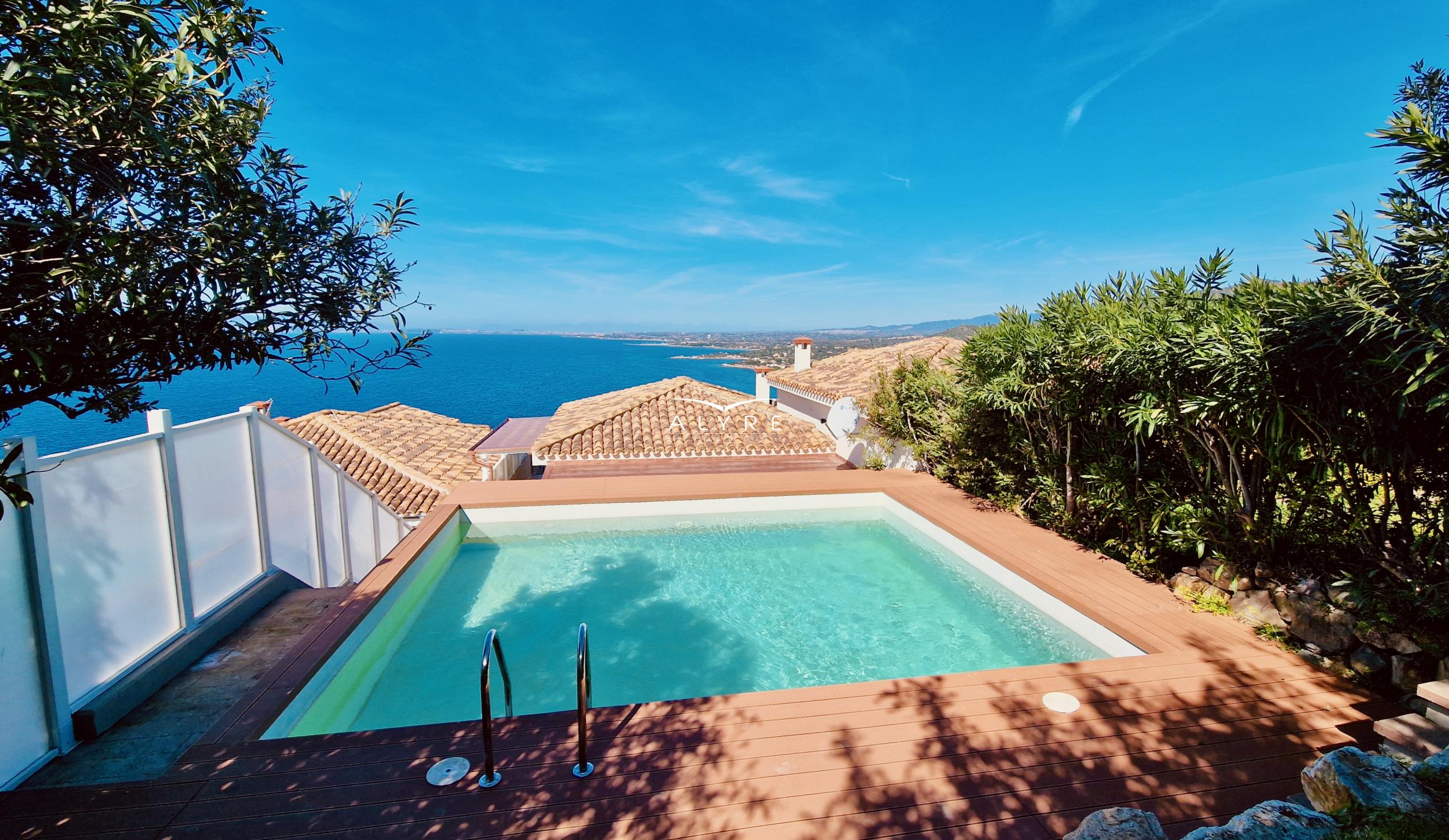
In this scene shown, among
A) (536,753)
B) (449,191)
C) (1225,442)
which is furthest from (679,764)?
(449,191)

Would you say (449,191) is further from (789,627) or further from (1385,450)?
(1385,450)

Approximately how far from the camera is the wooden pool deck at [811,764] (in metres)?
3.14

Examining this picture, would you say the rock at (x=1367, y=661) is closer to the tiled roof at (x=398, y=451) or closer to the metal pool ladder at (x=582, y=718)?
the metal pool ladder at (x=582, y=718)

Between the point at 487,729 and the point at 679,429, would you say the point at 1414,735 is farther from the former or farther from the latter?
the point at 679,429

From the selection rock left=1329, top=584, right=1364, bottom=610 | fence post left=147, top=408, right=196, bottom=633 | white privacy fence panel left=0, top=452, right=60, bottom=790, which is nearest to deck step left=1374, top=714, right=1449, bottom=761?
rock left=1329, top=584, right=1364, bottom=610

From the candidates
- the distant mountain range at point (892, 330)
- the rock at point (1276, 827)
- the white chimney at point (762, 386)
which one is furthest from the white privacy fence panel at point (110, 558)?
the distant mountain range at point (892, 330)

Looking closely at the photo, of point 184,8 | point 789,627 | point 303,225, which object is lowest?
point 789,627

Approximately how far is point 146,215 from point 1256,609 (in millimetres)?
8494

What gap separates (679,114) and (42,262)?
95.8ft

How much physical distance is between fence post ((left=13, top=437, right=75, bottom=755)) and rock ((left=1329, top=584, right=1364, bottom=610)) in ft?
29.1

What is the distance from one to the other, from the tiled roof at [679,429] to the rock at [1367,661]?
1001 cm

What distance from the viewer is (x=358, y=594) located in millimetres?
6117

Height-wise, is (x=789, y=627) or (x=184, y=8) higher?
(x=184, y=8)

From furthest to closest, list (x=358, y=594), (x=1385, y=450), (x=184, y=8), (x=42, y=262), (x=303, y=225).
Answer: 1. (x=358, y=594)
2. (x=1385, y=450)
3. (x=303, y=225)
4. (x=184, y=8)
5. (x=42, y=262)
